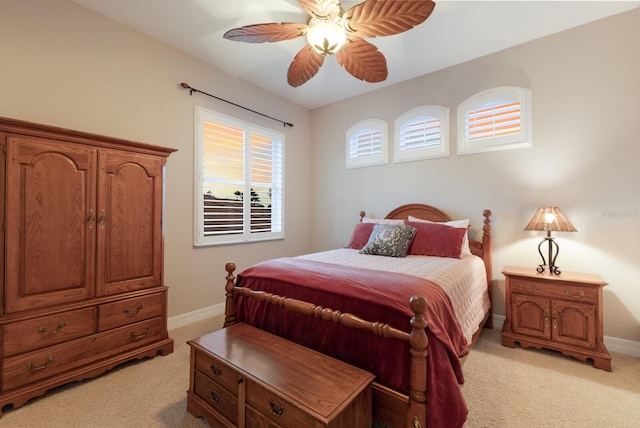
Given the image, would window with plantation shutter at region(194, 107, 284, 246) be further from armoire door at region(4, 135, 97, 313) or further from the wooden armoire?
armoire door at region(4, 135, 97, 313)

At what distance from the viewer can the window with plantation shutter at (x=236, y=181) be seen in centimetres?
325

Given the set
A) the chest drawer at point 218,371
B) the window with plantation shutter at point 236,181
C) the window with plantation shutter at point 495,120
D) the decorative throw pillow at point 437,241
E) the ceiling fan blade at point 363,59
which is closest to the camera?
the chest drawer at point 218,371

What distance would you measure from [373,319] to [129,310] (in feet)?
6.33

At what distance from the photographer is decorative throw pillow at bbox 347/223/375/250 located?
3273 millimetres

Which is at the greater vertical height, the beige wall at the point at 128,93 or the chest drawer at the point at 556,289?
the beige wall at the point at 128,93

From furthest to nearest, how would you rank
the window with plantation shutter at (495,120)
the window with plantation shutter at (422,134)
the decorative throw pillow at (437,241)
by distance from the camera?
the window with plantation shutter at (422,134), the window with plantation shutter at (495,120), the decorative throw pillow at (437,241)

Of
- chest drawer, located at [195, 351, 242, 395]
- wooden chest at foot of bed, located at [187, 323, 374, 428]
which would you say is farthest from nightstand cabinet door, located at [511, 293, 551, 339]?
chest drawer, located at [195, 351, 242, 395]

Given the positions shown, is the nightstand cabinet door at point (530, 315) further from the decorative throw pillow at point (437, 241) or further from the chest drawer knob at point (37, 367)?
the chest drawer knob at point (37, 367)

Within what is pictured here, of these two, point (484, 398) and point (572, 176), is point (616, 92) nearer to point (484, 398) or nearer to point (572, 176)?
point (572, 176)

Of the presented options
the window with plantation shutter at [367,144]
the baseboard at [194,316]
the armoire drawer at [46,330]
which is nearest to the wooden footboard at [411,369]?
the armoire drawer at [46,330]

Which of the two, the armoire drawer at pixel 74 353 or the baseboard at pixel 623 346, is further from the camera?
the baseboard at pixel 623 346

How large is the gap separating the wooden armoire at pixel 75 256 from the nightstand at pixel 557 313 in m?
3.06

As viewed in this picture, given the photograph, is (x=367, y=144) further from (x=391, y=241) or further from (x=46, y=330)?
(x=46, y=330)

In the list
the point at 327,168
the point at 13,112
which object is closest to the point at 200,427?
the point at 13,112
